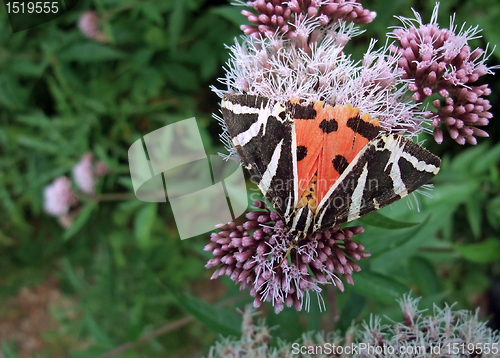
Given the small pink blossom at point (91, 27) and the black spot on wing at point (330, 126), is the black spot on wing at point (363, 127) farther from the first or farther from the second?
the small pink blossom at point (91, 27)

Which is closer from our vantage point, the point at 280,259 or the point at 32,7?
the point at 280,259

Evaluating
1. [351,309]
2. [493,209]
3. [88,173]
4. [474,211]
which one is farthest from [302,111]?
[88,173]

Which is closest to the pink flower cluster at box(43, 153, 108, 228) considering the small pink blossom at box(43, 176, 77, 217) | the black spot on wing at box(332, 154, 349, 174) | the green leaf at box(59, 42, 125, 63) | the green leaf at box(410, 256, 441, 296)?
the small pink blossom at box(43, 176, 77, 217)

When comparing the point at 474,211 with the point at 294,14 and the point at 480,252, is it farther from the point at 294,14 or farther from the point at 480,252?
the point at 294,14

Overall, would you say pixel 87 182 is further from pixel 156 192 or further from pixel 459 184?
pixel 459 184

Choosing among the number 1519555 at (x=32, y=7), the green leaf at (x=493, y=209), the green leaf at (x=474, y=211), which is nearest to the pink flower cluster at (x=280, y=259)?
the green leaf at (x=474, y=211)

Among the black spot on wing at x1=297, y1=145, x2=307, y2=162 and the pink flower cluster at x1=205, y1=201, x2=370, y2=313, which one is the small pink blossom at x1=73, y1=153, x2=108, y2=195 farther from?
the black spot on wing at x1=297, y1=145, x2=307, y2=162

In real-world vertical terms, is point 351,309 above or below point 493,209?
below
